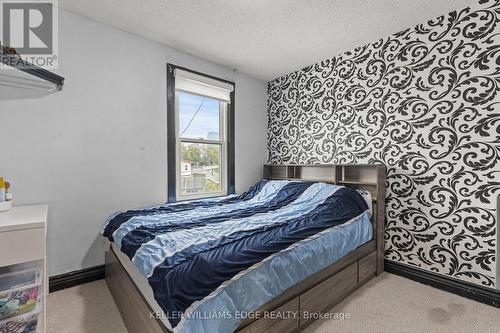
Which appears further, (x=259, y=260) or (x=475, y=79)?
(x=475, y=79)

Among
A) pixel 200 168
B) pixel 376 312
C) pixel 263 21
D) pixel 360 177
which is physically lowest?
pixel 376 312

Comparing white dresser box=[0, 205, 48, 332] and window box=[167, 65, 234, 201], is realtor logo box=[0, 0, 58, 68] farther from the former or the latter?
white dresser box=[0, 205, 48, 332]

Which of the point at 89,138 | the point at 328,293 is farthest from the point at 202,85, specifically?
the point at 328,293

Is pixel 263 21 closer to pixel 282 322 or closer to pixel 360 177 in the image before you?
pixel 360 177

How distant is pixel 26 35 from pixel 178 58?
1338 mm

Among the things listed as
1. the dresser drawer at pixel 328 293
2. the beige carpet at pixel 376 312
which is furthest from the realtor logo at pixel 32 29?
the dresser drawer at pixel 328 293

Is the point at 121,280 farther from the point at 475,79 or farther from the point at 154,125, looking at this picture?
the point at 475,79

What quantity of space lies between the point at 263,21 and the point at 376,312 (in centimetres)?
271

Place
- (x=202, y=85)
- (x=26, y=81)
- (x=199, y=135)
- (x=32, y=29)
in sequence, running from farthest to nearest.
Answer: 1. (x=199, y=135)
2. (x=202, y=85)
3. (x=32, y=29)
4. (x=26, y=81)

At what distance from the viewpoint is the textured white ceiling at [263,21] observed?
1984mm

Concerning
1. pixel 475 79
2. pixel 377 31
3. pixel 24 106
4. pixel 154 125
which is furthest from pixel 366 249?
pixel 24 106

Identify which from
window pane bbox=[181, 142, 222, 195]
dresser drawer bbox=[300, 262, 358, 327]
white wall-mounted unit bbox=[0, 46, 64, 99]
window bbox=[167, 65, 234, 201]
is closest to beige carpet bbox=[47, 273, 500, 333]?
dresser drawer bbox=[300, 262, 358, 327]

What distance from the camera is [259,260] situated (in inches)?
49.7

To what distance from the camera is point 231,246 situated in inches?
52.7
